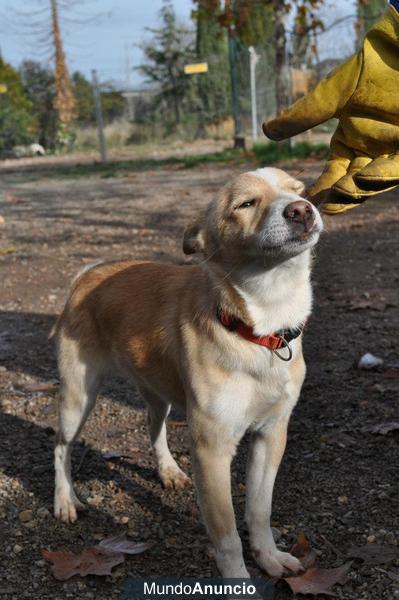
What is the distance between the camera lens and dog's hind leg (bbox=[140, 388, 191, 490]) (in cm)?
346

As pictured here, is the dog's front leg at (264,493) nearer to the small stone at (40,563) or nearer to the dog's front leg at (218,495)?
the dog's front leg at (218,495)

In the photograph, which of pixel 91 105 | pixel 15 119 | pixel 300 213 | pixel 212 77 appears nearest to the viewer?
pixel 300 213

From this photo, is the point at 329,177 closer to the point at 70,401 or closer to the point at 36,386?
the point at 70,401

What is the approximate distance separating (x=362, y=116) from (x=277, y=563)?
1821mm

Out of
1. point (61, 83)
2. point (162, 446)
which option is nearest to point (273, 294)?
point (162, 446)

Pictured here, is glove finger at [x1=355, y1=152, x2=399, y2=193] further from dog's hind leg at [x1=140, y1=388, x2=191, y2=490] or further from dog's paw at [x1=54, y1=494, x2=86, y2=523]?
dog's paw at [x1=54, y1=494, x2=86, y2=523]

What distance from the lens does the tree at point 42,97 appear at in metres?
30.6

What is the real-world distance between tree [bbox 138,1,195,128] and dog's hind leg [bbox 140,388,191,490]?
90.6 feet

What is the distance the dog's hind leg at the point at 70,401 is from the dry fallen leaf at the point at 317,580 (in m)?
→ 1.13

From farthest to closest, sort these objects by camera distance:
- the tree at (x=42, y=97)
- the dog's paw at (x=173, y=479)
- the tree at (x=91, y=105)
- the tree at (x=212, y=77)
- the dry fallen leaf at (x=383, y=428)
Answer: the tree at (x=91, y=105) → the tree at (x=42, y=97) → the tree at (x=212, y=77) → the dry fallen leaf at (x=383, y=428) → the dog's paw at (x=173, y=479)

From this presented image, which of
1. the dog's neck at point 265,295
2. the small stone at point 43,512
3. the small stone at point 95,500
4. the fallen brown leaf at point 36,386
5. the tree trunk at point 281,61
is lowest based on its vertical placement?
the small stone at point 95,500

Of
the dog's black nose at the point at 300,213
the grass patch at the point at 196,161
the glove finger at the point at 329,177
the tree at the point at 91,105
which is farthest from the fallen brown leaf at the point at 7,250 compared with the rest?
the tree at the point at 91,105

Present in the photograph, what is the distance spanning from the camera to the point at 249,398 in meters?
2.65

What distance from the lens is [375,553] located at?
277 centimetres
